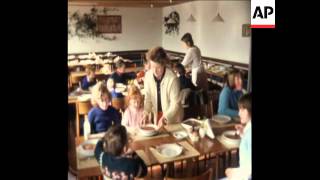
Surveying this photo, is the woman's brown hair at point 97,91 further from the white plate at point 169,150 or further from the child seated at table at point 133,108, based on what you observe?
the white plate at point 169,150

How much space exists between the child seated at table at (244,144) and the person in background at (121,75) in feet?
1.88

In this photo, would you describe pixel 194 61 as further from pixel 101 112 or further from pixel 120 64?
pixel 101 112

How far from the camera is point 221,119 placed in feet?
5.49

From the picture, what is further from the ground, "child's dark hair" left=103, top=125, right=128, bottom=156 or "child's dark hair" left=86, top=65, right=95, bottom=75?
"child's dark hair" left=86, top=65, right=95, bottom=75

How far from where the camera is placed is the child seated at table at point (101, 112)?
1465 mm

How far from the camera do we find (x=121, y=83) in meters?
1.50

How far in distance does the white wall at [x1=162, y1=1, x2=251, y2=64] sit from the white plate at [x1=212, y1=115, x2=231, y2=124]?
0.28m

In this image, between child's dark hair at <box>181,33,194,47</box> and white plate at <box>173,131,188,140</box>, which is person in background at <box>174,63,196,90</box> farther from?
white plate at <box>173,131,188,140</box>

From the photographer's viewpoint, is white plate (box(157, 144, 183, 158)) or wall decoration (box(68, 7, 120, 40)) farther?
white plate (box(157, 144, 183, 158))

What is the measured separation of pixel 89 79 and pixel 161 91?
1.10ft

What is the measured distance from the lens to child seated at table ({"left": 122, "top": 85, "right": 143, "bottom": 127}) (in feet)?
4.98

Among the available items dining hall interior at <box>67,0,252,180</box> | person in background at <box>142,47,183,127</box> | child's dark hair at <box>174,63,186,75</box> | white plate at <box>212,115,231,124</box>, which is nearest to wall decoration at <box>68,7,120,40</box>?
dining hall interior at <box>67,0,252,180</box>

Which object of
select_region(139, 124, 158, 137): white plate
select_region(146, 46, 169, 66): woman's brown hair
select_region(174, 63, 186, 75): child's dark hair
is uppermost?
select_region(146, 46, 169, 66): woman's brown hair
